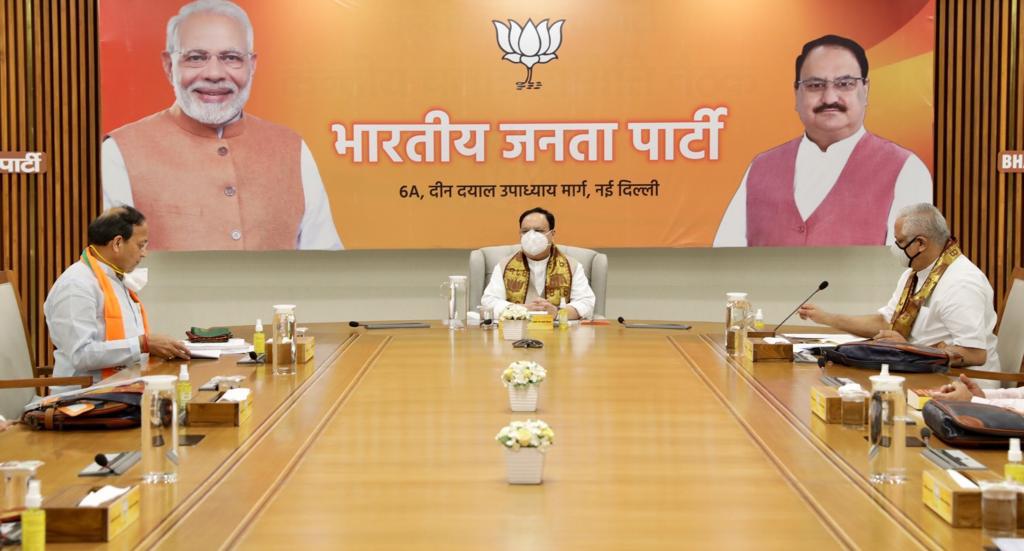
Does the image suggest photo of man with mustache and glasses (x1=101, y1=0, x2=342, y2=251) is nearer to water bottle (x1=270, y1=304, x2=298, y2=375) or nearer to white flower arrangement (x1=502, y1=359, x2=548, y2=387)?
water bottle (x1=270, y1=304, x2=298, y2=375)

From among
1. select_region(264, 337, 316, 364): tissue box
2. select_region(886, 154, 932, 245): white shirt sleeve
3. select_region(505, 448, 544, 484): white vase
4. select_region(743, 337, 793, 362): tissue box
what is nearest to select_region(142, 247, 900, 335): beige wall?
select_region(886, 154, 932, 245): white shirt sleeve

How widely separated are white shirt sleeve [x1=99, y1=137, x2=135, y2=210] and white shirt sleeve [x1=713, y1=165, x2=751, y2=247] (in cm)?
358

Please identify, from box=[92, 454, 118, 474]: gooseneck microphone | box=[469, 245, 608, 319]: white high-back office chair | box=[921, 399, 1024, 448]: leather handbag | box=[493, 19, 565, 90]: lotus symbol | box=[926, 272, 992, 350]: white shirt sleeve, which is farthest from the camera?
box=[493, 19, 565, 90]: lotus symbol

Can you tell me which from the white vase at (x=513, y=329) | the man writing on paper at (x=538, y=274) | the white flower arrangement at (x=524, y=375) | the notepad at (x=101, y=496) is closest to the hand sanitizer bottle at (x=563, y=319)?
the white vase at (x=513, y=329)

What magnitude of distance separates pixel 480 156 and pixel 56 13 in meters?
2.74

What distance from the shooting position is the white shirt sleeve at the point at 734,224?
21.5ft

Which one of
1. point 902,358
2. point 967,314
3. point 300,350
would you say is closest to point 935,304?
point 967,314

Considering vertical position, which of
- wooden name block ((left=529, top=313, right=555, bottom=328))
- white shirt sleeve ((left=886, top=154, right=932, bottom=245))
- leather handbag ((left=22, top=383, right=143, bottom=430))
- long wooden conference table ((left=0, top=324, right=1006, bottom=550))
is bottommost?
long wooden conference table ((left=0, top=324, right=1006, bottom=550))

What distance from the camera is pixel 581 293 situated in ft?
18.6

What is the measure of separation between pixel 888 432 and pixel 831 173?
4.52 m

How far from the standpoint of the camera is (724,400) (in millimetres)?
3129

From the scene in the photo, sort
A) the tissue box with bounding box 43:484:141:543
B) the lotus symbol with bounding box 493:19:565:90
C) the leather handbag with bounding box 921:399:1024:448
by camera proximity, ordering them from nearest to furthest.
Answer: the tissue box with bounding box 43:484:141:543 → the leather handbag with bounding box 921:399:1024:448 → the lotus symbol with bounding box 493:19:565:90

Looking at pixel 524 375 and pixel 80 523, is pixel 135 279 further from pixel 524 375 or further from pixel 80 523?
pixel 80 523

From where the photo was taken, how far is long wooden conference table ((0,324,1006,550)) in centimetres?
189
